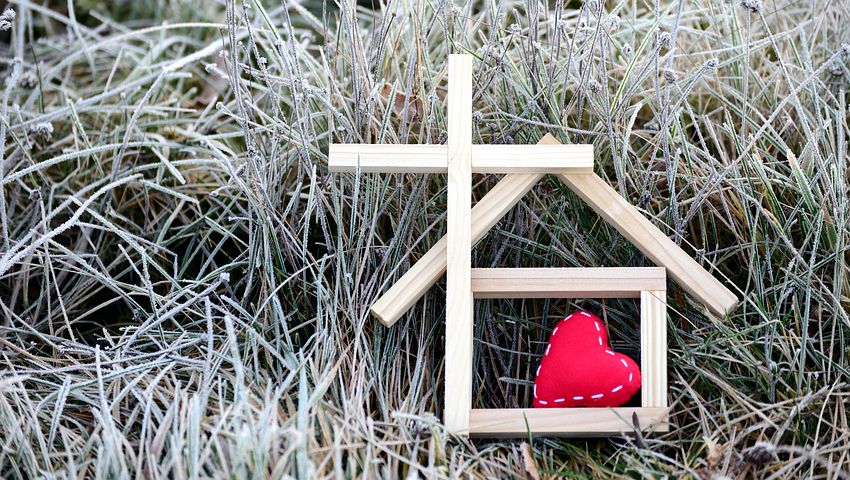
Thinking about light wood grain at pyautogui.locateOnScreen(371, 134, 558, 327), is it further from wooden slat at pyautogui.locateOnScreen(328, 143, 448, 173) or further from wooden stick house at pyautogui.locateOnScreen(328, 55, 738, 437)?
wooden slat at pyautogui.locateOnScreen(328, 143, 448, 173)

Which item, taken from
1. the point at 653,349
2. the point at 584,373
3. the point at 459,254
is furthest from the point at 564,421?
the point at 459,254

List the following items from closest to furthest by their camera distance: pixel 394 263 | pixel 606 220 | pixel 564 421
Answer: pixel 564 421 → pixel 606 220 → pixel 394 263

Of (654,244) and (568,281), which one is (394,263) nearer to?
(568,281)

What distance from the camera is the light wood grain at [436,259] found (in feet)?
4.93

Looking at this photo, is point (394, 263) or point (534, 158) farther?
point (394, 263)

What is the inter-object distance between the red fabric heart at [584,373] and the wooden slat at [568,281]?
2.8 inches

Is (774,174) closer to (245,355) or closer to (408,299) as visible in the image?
(408,299)

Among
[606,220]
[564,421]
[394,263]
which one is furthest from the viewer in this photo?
[394,263]

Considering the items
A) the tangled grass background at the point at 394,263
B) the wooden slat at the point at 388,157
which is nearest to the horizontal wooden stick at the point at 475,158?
the wooden slat at the point at 388,157

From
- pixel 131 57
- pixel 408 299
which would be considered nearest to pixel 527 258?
pixel 408 299

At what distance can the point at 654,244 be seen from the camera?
155cm

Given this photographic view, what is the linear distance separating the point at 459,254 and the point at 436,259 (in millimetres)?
75

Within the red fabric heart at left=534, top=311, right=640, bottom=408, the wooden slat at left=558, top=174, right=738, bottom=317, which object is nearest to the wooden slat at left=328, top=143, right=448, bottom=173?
the wooden slat at left=558, top=174, right=738, bottom=317

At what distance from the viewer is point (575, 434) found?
1.46 meters
